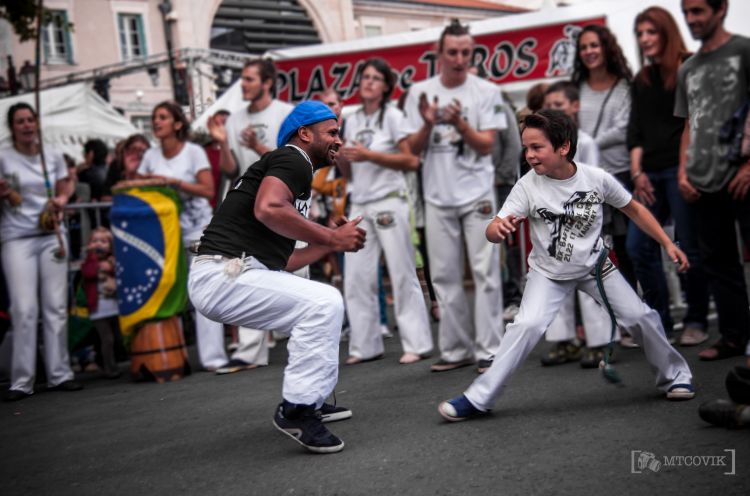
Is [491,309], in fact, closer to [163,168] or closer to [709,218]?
[709,218]

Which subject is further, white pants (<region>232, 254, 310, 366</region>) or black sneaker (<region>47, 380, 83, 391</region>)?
white pants (<region>232, 254, 310, 366</region>)

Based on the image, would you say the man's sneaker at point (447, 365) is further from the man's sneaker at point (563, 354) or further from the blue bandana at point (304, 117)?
the blue bandana at point (304, 117)

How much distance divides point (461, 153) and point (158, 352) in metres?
2.73

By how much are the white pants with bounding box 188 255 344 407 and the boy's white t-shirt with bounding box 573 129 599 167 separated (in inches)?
96.6

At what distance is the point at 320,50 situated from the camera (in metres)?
13.1

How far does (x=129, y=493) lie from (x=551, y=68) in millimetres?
9766

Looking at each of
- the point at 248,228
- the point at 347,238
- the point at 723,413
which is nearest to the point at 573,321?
the point at 723,413

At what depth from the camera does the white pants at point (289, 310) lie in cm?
425

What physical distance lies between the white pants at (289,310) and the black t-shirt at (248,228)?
0.19 ft

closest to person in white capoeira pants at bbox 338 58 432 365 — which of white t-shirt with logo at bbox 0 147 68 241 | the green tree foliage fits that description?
white t-shirt with logo at bbox 0 147 68 241

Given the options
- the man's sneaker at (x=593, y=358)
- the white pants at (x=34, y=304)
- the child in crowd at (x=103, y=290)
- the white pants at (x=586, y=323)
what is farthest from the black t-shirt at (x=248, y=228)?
the child in crowd at (x=103, y=290)

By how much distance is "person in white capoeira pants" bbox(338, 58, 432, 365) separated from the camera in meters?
6.80

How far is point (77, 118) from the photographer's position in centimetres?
1494

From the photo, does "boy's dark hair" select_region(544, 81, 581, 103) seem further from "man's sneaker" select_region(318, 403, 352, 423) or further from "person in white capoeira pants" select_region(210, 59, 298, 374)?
"man's sneaker" select_region(318, 403, 352, 423)
